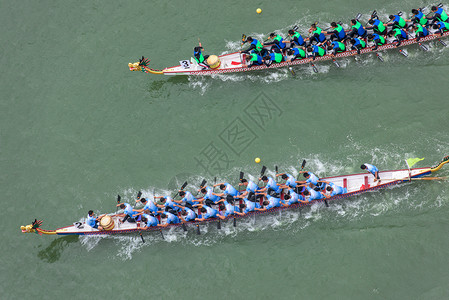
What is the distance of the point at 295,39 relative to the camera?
19141 millimetres

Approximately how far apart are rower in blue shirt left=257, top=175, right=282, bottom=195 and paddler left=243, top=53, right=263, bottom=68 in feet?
18.8

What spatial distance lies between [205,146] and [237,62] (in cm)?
447

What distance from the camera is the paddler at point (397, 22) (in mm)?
Result: 19059

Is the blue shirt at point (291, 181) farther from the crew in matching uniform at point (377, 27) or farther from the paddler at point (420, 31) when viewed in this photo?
the paddler at point (420, 31)

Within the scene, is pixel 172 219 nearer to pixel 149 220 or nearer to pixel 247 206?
pixel 149 220

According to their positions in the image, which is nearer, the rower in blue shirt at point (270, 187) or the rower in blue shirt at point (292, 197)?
the rower in blue shirt at point (292, 197)

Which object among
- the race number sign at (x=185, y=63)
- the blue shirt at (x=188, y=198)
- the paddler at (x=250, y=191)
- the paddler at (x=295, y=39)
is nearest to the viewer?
the paddler at (x=250, y=191)

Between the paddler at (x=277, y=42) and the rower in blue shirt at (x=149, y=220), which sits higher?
the paddler at (x=277, y=42)

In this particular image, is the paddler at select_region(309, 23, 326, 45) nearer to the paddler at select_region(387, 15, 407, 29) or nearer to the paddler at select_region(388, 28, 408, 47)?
the paddler at select_region(388, 28, 408, 47)

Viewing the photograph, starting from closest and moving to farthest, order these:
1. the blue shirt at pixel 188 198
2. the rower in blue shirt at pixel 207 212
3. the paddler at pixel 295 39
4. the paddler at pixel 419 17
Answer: the rower in blue shirt at pixel 207 212 → the blue shirt at pixel 188 198 → the paddler at pixel 295 39 → the paddler at pixel 419 17

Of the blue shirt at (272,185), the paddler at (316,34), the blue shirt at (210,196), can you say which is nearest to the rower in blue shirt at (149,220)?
the blue shirt at (210,196)

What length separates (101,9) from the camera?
21625 millimetres

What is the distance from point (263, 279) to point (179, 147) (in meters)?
7.04

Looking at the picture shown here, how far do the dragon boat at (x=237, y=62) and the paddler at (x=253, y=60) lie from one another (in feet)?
0.48
